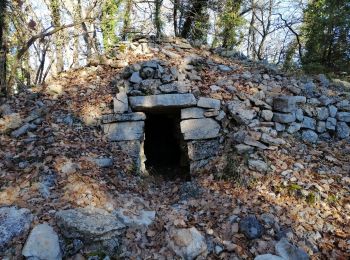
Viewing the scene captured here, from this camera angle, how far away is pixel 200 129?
589cm

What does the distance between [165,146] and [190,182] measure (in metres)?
2.73

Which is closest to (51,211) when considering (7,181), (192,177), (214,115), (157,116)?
(7,181)

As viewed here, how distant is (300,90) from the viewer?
681cm

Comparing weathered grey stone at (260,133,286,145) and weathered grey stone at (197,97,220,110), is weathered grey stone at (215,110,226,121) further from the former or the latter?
weathered grey stone at (260,133,286,145)

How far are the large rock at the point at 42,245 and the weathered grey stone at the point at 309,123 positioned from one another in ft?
16.5

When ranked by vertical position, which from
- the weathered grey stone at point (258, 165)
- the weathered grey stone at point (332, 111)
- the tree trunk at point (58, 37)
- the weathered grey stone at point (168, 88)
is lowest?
the weathered grey stone at point (258, 165)

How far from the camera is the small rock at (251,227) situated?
3.84 m

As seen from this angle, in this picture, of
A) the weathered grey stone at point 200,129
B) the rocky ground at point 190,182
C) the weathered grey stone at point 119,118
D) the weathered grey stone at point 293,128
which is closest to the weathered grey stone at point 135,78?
the rocky ground at point 190,182

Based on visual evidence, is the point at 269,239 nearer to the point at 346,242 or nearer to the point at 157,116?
the point at 346,242

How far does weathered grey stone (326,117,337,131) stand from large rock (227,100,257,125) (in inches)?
65.0

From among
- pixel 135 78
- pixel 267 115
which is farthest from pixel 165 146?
pixel 267 115

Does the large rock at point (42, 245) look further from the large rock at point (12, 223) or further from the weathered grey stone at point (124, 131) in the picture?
the weathered grey stone at point (124, 131)

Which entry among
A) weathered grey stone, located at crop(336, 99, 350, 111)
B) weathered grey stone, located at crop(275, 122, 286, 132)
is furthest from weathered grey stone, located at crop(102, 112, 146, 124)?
weathered grey stone, located at crop(336, 99, 350, 111)

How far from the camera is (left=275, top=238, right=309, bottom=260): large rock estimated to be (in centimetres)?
359
